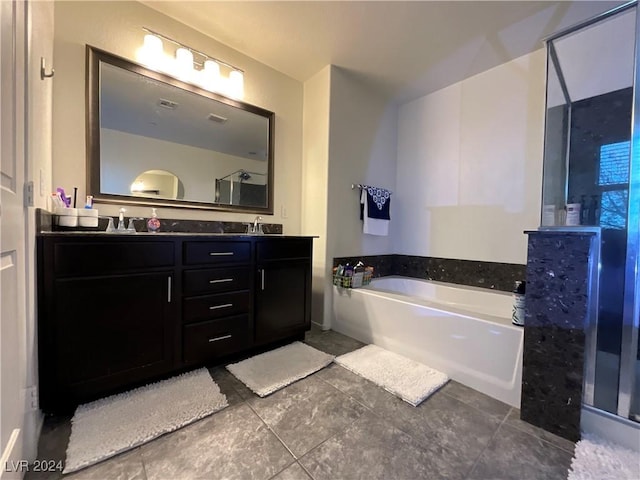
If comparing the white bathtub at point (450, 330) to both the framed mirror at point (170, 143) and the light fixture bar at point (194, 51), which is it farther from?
the light fixture bar at point (194, 51)

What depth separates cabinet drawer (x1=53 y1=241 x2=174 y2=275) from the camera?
1.21m

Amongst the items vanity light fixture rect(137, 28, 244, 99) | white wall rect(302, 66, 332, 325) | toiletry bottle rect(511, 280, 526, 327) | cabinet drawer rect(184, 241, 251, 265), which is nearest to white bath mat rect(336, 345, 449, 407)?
toiletry bottle rect(511, 280, 526, 327)

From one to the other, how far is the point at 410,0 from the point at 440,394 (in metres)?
2.48

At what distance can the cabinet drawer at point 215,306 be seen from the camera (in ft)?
5.19

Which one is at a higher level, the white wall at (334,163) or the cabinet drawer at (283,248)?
the white wall at (334,163)

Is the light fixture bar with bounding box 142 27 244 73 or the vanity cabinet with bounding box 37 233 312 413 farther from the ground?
the light fixture bar with bounding box 142 27 244 73

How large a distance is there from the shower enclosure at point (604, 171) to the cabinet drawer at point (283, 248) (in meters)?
1.55

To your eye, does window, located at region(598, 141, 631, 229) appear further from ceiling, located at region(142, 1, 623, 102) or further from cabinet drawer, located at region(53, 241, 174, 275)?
cabinet drawer, located at region(53, 241, 174, 275)

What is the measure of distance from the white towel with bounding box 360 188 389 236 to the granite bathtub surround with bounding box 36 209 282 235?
2.86ft

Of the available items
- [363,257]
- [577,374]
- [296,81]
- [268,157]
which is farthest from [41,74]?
[577,374]

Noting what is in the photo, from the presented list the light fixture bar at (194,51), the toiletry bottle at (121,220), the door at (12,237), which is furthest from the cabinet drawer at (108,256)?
the light fixture bar at (194,51)

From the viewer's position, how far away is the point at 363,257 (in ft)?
9.22

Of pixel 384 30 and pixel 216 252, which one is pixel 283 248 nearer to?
pixel 216 252

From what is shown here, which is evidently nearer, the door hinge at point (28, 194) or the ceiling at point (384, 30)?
the door hinge at point (28, 194)
